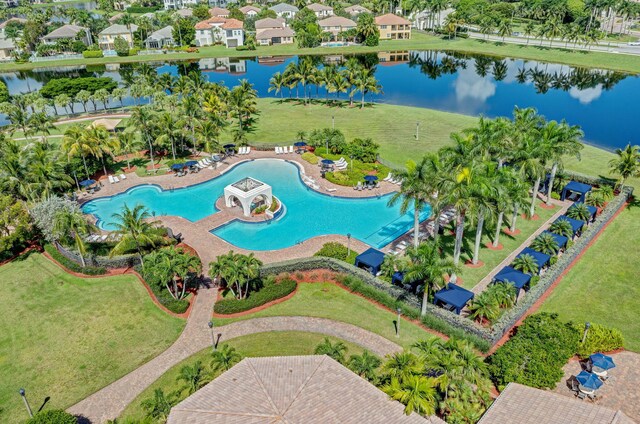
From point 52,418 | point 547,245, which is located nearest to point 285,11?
point 547,245

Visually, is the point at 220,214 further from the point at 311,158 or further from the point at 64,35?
the point at 64,35

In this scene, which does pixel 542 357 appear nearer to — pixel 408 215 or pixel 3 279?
pixel 408 215

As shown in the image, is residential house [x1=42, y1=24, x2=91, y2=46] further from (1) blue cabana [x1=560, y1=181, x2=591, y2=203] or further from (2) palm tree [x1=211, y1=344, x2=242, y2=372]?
(2) palm tree [x1=211, y1=344, x2=242, y2=372]

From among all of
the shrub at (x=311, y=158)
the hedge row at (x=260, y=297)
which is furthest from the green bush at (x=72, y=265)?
the shrub at (x=311, y=158)

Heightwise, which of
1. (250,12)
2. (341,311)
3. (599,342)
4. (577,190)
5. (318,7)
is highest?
(318,7)

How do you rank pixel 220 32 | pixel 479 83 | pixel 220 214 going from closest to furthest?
pixel 220 214 < pixel 479 83 < pixel 220 32
